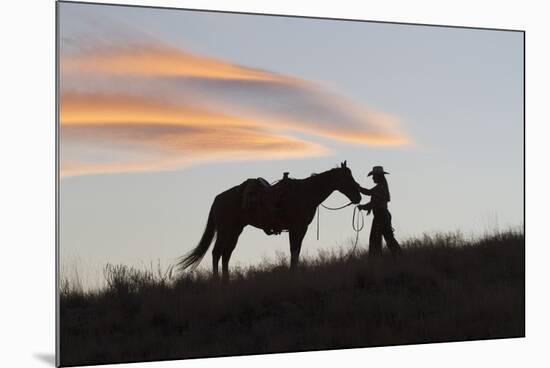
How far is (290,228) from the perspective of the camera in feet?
34.7

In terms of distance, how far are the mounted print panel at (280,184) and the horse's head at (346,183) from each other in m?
0.02

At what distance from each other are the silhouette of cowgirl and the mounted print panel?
17 millimetres

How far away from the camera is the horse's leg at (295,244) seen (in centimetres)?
1048

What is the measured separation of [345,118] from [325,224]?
3.44 feet

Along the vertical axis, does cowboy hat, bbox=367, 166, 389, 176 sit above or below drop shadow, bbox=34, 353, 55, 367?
above

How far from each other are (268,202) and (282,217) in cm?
23

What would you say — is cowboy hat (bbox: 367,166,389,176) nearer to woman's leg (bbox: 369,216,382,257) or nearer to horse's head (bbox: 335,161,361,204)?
horse's head (bbox: 335,161,361,204)

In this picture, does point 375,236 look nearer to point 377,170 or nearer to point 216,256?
point 377,170

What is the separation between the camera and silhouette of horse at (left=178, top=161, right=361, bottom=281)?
1017 cm

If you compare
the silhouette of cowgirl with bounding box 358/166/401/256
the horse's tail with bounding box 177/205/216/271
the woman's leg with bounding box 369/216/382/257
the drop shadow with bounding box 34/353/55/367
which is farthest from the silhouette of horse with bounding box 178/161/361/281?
the drop shadow with bounding box 34/353/55/367

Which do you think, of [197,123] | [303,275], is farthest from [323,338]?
[197,123]

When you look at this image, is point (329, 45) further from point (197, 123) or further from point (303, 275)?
point (303, 275)

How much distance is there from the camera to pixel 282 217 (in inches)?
417

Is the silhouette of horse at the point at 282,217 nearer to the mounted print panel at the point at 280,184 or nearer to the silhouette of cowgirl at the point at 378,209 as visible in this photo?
the mounted print panel at the point at 280,184
